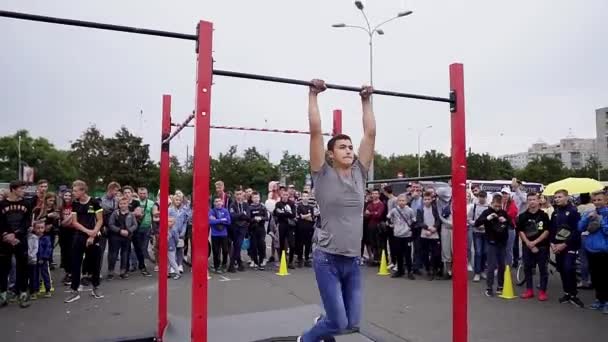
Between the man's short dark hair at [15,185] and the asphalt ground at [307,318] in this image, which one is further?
the man's short dark hair at [15,185]

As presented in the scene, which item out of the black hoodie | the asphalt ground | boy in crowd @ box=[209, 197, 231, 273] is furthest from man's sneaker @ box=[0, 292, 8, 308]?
the black hoodie

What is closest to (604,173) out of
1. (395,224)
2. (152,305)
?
(395,224)

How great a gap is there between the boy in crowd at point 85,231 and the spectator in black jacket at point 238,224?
2822 mm

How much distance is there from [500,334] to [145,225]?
6292mm

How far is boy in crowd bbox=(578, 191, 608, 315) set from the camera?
560 centimetres

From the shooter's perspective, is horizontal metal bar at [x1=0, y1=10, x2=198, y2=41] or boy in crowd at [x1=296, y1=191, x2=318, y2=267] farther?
boy in crowd at [x1=296, y1=191, x2=318, y2=267]

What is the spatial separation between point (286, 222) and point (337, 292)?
6539 millimetres

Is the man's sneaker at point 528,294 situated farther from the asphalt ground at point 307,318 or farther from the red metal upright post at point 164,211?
the red metal upright post at point 164,211

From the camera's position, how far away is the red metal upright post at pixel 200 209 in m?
2.53

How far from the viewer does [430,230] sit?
7.91 metres

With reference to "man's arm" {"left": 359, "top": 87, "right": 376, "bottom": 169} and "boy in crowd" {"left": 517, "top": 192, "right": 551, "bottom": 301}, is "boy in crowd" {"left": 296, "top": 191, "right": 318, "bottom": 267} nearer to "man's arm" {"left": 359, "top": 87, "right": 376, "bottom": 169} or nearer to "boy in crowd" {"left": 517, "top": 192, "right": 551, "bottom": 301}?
"boy in crowd" {"left": 517, "top": 192, "right": 551, "bottom": 301}

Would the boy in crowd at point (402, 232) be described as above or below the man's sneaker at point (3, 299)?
above

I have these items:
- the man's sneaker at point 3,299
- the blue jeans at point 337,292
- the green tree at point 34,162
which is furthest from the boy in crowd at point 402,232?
the green tree at point 34,162

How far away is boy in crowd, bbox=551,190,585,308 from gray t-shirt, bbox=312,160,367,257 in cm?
423
